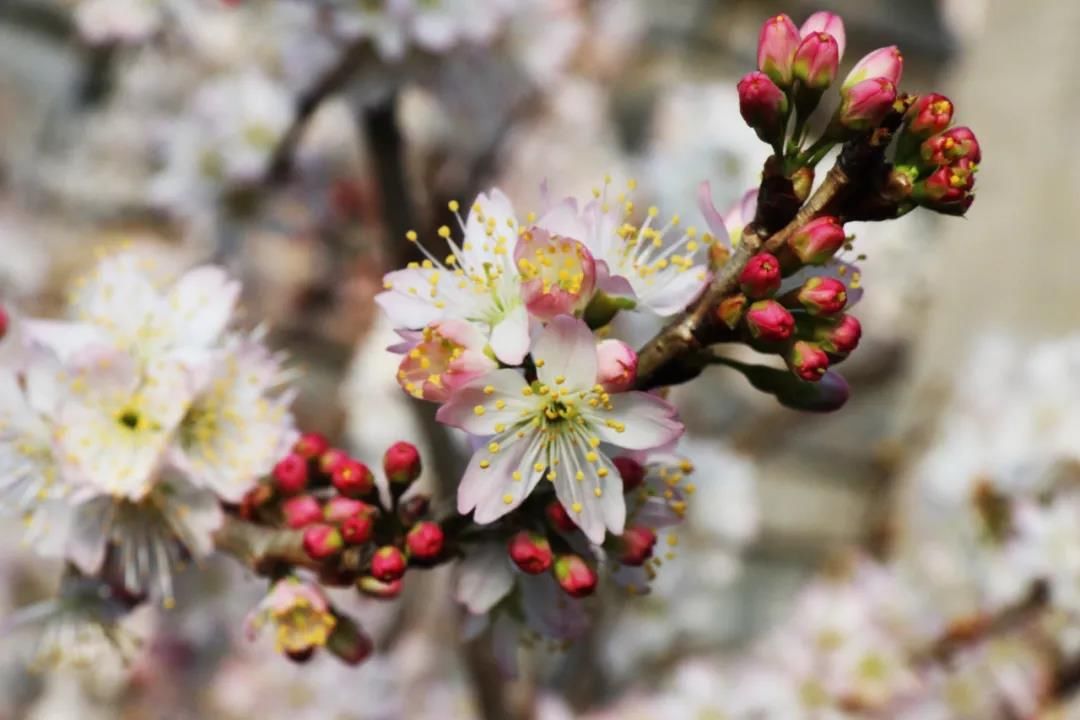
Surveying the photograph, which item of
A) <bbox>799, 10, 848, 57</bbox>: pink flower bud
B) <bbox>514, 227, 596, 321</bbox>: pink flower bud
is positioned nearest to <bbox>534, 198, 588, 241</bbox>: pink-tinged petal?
<bbox>514, 227, 596, 321</bbox>: pink flower bud

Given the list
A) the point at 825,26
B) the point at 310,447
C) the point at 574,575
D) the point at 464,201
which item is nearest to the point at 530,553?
the point at 574,575

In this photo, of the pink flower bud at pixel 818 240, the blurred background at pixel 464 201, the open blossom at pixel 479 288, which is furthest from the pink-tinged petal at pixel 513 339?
the blurred background at pixel 464 201

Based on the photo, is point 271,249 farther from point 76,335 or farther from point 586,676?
point 76,335

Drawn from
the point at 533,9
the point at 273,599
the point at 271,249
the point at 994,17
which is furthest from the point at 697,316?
the point at 994,17

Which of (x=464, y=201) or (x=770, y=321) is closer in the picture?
(x=770, y=321)

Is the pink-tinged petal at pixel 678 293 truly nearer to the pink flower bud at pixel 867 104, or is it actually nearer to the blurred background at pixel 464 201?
the pink flower bud at pixel 867 104

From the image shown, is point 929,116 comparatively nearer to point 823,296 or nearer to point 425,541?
point 823,296
